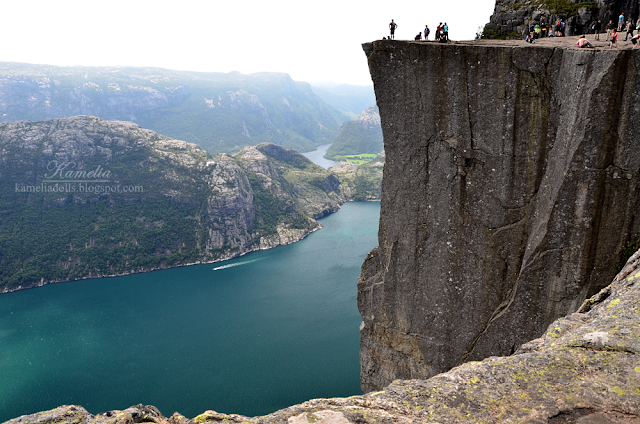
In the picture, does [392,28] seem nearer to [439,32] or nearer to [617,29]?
[439,32]

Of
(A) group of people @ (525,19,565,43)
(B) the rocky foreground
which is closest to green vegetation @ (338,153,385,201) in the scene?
(A) group of people @ (525,19,565,43)

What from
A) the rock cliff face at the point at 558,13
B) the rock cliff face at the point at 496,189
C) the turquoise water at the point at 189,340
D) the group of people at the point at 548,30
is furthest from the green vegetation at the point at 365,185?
the rock cliff face at the point at 496,189

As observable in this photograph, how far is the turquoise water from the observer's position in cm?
4672

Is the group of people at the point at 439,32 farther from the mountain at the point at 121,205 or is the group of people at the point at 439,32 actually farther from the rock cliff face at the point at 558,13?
the mountain at the point at 121,205

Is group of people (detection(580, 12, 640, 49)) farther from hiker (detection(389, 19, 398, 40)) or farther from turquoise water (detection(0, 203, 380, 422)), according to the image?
turquoise water (detection(0, 203, 380, 422))

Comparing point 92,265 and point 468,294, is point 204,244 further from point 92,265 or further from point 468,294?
point 468,294

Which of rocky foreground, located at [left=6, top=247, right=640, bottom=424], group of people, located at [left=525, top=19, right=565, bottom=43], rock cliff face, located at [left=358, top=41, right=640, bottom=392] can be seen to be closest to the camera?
rocky foreground, located at [left=6, top=247, right=640, bottom=424]

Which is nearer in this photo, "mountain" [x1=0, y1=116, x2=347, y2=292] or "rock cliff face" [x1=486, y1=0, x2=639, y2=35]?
"rock cliff face" [x1=486, y1=0, x2=639, y2=35]

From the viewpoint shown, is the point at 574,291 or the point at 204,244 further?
the point at 204,244

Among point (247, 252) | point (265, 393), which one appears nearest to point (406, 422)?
point (265, 393)

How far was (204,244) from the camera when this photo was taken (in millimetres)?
121000

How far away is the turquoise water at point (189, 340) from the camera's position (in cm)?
4672

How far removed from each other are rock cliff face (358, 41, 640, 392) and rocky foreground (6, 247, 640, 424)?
20.3 ft

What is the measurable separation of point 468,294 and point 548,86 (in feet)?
31.6
